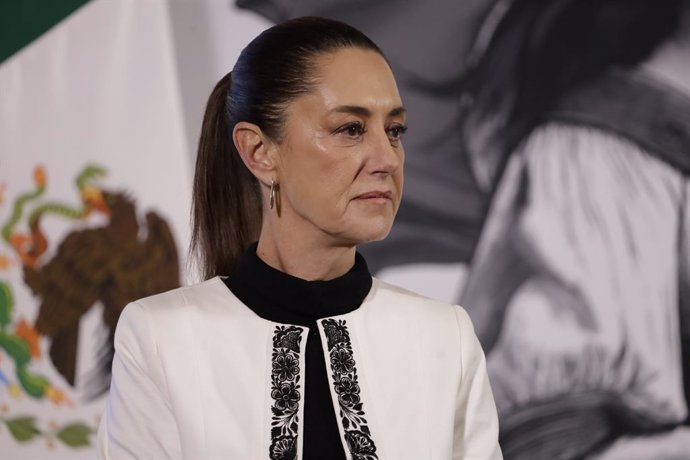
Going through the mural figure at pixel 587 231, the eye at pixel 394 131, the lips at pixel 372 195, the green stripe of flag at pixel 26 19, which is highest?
the green stripe of flag at pixel 26 19

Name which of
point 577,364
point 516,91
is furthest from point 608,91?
point 577,364

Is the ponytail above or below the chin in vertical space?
above

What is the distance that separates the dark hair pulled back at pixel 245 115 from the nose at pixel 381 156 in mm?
133

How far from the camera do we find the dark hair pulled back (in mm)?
1565

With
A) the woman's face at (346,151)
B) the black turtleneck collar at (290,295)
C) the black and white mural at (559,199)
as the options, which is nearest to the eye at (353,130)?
the woman's face at (346,151)

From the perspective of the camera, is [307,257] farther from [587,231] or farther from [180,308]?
[587,231]

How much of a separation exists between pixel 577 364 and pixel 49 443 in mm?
1460

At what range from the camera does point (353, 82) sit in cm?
152

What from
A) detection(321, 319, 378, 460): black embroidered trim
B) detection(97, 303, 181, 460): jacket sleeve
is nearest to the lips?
detection(321, 319, 378, 460): black embroidered trim

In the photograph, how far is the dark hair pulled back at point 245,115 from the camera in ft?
5.14

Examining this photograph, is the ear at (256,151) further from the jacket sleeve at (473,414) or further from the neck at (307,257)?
the jacket sleeve at (473,414)

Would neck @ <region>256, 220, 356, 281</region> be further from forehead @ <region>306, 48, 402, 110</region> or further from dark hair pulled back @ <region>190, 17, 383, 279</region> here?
forehead @ <region>306, 48, 402, 110</region>

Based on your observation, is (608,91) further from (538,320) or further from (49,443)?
(49,443)

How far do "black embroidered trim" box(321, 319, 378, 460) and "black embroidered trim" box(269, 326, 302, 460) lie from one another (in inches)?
2.2
